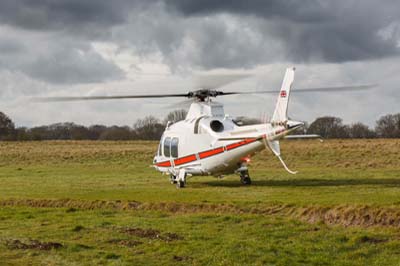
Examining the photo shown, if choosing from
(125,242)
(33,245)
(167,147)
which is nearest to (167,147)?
(167,147)

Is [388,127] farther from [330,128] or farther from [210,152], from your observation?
[210,152]

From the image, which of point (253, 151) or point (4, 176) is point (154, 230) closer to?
point (253, 151)

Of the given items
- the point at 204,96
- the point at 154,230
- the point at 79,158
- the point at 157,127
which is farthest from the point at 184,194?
the point at 157,127

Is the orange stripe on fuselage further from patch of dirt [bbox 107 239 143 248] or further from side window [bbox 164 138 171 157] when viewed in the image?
patch of dirt [bbox 107 239 143 248]

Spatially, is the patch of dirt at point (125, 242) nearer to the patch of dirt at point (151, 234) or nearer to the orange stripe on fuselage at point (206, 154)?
the patch of dirt at point (151, 234)

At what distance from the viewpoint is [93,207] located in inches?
1075

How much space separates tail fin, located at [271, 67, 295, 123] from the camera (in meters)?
28.4

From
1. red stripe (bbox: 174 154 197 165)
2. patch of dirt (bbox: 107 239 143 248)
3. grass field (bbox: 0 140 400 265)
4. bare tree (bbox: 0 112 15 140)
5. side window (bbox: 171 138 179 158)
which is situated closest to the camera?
grass field (bbox: 0 140 400 265)

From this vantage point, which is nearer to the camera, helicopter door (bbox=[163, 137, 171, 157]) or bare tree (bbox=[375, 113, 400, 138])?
helicopter door (bbox=[163, 137, 171, 157])

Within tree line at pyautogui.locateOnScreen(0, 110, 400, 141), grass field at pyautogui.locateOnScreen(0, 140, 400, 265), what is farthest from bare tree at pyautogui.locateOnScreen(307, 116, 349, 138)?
grass field at pyautogui.locateOnScreen(0, 140, 400, 265)

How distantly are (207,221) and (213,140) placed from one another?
38.7 feet

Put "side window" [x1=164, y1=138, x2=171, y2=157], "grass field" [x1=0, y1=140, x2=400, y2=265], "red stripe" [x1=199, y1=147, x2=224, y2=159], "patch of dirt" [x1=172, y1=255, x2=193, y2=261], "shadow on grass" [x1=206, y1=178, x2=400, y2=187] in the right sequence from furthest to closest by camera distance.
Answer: "side window" [x1=164, y1=138, x2=171, y2=157] → "red stripe" [x1=199, y1=147, x2=224, y2=159] → "shadow on grass" [x1=206, y1=178, x2=400, y2=187] → "grass field" [x1=0, y1=140, x2=400, y2=265] → "patch of dirt" [x1=172, y1=255, x2=193, y2=261]

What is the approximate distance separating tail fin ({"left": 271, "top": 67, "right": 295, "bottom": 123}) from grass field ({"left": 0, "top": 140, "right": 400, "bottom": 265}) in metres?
3.55

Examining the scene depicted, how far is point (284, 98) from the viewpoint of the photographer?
93.5 ft
